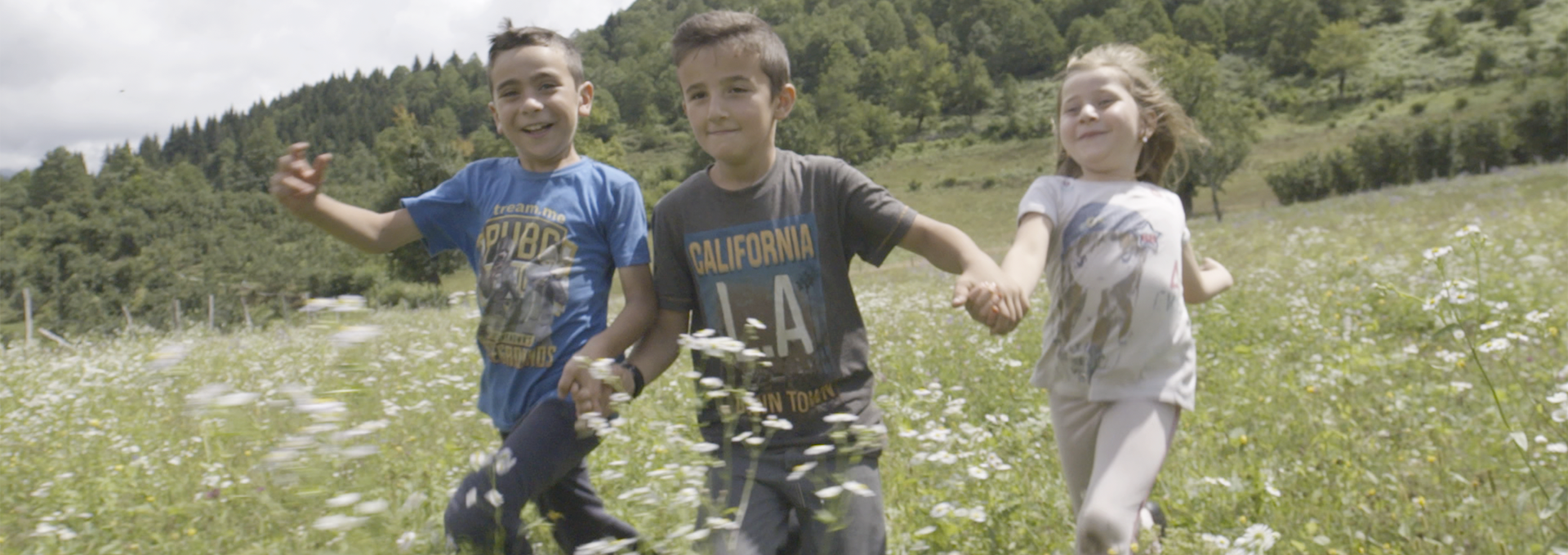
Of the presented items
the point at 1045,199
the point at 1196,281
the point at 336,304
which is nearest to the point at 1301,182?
the point at 1196,281

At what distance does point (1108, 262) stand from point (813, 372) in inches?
36.5

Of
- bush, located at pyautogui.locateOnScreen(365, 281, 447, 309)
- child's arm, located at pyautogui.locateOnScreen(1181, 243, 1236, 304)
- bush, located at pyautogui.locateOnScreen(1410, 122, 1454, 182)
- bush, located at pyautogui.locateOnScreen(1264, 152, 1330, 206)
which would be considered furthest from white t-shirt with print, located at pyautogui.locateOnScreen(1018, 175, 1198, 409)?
bush, located at pyautogui.locateOnScreen(1410, 122, 1454, 182)

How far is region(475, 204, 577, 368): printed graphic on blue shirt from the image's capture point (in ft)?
8.96

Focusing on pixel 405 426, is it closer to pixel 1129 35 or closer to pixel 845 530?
pixel 845 530

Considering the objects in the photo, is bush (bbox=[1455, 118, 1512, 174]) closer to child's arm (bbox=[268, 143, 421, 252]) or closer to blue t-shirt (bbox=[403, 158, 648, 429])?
blue t-shirt (bbox=[403, 158, 648, 429])

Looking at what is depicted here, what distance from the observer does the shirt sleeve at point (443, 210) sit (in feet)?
9.94

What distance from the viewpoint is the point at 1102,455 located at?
8.22 ft

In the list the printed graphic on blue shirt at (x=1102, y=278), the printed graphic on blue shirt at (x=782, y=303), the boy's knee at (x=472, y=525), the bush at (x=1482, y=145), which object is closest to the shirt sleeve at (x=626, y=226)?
the printed graphic on blue shirt at (x=782, y=303)

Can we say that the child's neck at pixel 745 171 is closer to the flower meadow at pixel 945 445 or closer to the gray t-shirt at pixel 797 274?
the gray t-shirt at pixel 797 274

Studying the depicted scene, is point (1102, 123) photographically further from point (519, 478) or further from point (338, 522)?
point (338, 522)

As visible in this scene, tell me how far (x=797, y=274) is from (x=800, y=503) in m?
0.59

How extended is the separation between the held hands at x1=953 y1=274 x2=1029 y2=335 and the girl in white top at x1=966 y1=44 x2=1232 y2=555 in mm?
322

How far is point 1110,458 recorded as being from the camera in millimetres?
2469

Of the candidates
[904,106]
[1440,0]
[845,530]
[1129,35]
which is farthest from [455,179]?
[1440,0]
